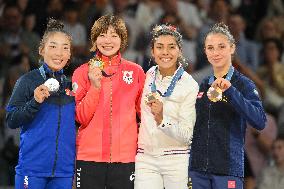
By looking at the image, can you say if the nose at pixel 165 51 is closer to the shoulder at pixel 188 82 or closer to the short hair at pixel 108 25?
the shoulder at pixel 188 82

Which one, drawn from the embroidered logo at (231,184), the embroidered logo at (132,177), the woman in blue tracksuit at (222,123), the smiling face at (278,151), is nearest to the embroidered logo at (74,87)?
the embroidered logo at (132,177)

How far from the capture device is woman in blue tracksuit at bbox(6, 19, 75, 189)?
4.61 metres

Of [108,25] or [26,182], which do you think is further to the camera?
A: [108,25]

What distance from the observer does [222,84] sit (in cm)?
443

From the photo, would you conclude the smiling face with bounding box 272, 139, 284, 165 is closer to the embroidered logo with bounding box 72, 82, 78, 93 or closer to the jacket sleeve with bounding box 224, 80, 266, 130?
the jacket sleeve with bounding box 224, 80, 266, 130

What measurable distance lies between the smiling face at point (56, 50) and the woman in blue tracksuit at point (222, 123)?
0.99 metres

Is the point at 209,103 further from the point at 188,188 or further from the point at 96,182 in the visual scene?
the point at 96,182

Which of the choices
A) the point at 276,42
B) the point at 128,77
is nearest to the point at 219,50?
the point at 128,77

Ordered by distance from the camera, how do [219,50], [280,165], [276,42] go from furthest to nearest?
[276,42] → [280,165] → [219,50]

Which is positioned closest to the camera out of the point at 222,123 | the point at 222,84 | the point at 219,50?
the point at 222,84

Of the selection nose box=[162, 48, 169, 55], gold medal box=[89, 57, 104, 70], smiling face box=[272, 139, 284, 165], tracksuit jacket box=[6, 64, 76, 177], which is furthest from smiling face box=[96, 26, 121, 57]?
smiling face box=[272, 139, 284, 165]

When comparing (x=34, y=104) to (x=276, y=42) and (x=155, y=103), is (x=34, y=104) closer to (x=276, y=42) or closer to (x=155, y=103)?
(x=155, y=103)

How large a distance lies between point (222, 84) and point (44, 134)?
125 cm

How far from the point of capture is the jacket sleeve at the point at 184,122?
15.1 feet
